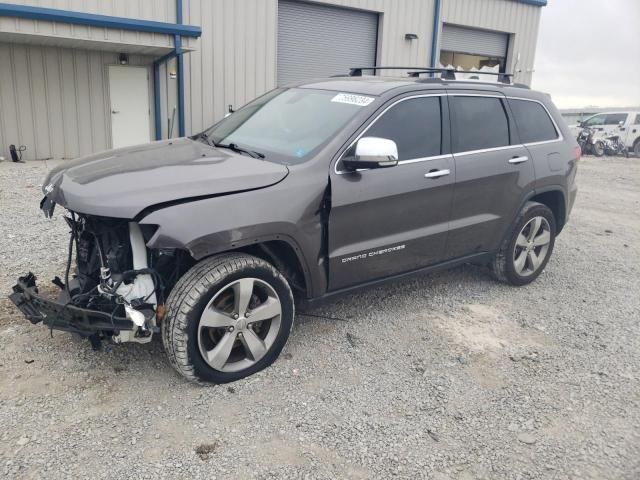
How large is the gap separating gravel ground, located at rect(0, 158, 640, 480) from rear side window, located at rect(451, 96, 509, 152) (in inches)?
53.5

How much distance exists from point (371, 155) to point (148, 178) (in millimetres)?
1356

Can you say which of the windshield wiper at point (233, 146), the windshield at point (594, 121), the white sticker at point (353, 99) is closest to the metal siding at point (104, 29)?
the windshield wiper at point (233, 146)

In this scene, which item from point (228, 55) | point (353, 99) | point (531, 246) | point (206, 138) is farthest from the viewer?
point (228, 55)

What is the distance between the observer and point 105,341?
3709 millimetres

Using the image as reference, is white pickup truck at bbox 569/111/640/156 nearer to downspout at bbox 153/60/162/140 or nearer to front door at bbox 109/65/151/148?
downspout at bbox 153/60/162/140

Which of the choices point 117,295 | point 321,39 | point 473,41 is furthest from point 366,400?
point 473,41

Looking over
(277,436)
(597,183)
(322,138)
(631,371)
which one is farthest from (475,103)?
(597,183)

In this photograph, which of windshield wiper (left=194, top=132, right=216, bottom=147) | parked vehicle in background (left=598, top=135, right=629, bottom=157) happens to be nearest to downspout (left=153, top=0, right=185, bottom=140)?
windshield wiper (left=194, top=132, right=216, bottom=147)

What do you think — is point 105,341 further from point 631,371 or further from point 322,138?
point 631,371

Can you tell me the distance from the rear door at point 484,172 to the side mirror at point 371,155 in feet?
3.11

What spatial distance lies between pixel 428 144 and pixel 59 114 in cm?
1026

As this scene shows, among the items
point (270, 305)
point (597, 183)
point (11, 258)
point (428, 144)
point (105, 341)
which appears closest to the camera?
point (270, 305)

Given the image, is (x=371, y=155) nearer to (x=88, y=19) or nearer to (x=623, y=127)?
(x=88, y=19)

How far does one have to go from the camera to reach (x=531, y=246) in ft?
17.2
